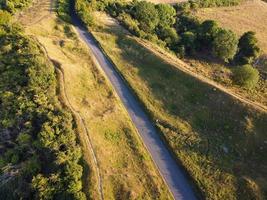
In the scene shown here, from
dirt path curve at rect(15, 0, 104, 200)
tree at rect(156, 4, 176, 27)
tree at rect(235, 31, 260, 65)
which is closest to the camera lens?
dirt path curve at rect(15, 0, 104, 200)

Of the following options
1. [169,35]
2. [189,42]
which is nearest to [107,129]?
[189,42]

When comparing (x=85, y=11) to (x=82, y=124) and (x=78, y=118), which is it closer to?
(x=78, y=118)

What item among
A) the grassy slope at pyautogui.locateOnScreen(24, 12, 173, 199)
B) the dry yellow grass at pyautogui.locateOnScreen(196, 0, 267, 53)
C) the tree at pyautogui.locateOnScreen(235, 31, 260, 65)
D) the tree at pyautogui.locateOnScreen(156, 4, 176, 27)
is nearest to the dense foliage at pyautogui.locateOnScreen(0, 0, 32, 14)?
the grassy slope at pyautogui.locateOnScreen(24, 12, 173, 199)

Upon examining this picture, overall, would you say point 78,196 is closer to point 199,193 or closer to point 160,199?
point 160,199

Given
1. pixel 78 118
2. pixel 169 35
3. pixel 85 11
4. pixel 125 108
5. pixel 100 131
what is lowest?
pixel 100 131

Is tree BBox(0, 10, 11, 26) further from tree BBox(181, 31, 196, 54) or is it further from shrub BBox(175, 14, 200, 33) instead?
shrub BBox(175, 14, 200, 33)

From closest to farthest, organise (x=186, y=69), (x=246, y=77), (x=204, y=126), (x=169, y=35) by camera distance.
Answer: (x=204, y=126) < (x=246, y=77) < (x=186, y=69) < (x=169, y=35)

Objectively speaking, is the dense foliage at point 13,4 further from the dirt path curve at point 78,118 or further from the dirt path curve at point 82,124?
the dirt path curve at point 82,124
